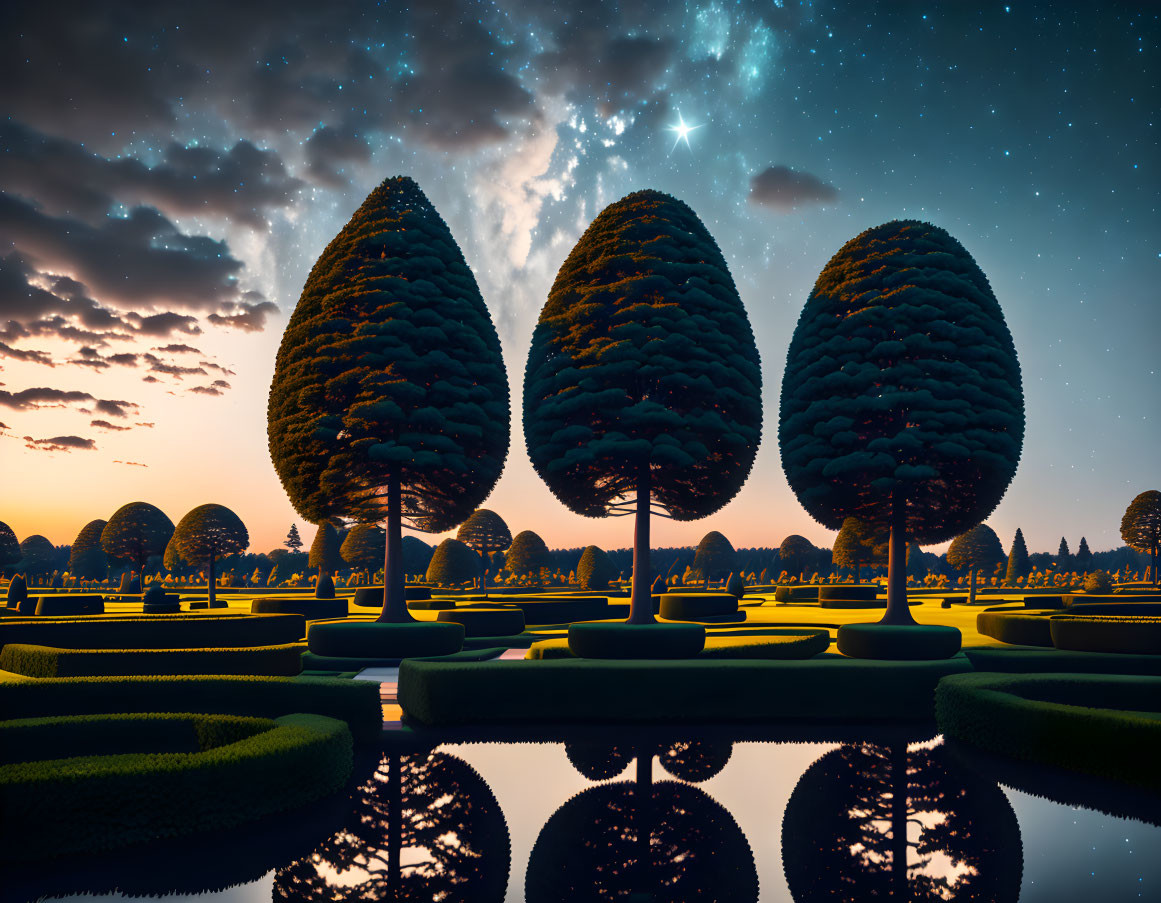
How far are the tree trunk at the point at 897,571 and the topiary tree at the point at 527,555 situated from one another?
41215 mm

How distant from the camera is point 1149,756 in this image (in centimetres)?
923

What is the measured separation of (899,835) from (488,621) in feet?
66.9

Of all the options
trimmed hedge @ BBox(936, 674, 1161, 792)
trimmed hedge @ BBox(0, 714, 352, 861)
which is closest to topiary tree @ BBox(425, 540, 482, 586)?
trimmed hedge @ BBox(936, 674, 1161, 792)

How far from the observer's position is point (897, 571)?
Result: 24.9m

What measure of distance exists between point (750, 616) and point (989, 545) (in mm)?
32084

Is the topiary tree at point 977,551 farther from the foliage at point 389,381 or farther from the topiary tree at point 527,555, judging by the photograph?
the foliage at point 389,381

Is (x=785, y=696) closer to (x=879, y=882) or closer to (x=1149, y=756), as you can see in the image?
(x=1149, y=756)

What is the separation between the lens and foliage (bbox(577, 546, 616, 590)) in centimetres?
6116

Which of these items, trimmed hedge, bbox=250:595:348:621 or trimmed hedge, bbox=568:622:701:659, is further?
trimmed hedge, bbox=250:595:348:621

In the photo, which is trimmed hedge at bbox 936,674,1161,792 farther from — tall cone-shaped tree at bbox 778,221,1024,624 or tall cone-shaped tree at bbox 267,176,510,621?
tall cone-shaped tree at bbox 267,176,510,621

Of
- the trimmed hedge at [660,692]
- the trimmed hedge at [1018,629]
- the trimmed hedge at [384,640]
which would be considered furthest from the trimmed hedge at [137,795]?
the trimmed hedge at [1018,629]

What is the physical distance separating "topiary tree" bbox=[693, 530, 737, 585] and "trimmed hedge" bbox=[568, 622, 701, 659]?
163ft

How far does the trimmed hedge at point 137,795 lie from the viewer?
22.6 ft

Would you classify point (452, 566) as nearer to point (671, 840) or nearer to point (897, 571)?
point (897, 571)
